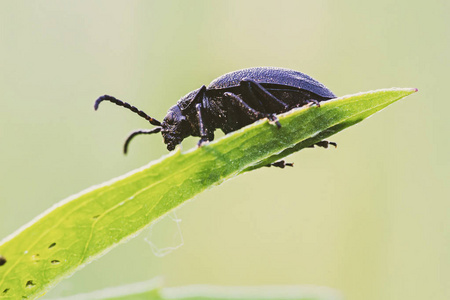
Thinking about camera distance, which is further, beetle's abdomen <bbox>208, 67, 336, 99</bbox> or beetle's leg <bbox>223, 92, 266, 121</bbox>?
beetle's abdomen <bbox>208, 67, 336, 99</bbox>

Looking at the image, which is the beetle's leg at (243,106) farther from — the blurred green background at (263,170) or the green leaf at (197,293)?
the blurred green background at (263,170)

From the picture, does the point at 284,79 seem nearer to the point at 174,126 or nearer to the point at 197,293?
the point at 174,126

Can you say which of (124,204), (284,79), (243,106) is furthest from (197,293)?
(284,79)

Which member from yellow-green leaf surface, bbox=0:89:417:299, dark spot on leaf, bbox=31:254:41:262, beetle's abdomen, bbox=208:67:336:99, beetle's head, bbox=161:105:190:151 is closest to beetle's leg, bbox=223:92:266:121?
beetle's abdomen, bbox=208:67:336:99

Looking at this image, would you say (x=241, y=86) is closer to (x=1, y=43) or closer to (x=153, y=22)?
(x=153, y=22)

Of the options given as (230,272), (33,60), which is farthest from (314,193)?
(33,60)

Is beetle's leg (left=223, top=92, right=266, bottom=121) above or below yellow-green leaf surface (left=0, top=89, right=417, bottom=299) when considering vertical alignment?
above

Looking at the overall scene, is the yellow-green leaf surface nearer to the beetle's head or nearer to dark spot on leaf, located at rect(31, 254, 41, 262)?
dark spot on leaf, located at rect(31, 254, 41, 262)
